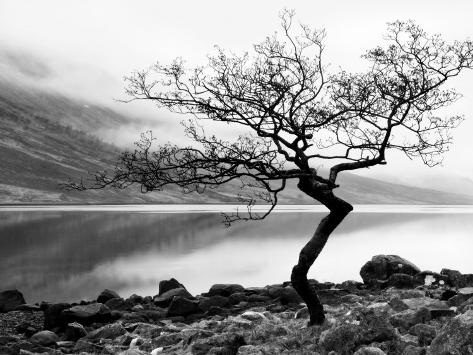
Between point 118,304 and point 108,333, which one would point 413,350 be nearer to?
point 108,333

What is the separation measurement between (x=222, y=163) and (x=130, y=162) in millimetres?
2957

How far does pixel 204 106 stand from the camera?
57.1ft

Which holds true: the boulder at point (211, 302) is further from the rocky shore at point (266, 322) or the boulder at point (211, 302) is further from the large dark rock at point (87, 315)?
the large dark rock at point (87, 315)

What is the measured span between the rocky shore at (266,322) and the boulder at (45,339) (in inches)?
1.4

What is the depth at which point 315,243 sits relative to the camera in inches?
687

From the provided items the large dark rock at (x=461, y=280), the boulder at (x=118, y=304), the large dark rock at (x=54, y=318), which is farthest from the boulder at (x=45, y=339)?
the large dark rock at (x=461, y=280)

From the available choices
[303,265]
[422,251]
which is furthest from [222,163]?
[422,251]

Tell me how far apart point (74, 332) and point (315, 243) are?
1125 cm

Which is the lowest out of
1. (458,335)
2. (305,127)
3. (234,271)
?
(234,271)

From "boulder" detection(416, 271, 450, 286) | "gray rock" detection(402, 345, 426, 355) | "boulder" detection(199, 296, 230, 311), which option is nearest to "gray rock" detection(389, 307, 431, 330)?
"gray rock" detection(402, 345, 426, 355)

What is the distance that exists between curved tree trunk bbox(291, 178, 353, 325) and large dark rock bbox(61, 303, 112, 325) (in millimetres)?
11360

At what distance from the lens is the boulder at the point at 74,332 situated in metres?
22.1

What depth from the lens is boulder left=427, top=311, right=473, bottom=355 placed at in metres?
10.5

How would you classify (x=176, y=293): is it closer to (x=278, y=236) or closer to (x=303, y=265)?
(x=303, y=265)
